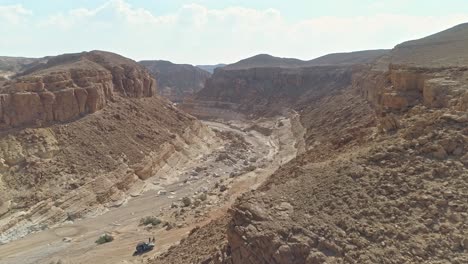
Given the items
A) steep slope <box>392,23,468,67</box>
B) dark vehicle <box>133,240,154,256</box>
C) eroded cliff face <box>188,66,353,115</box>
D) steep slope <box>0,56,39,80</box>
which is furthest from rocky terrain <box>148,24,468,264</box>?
eroded cliff face <box>188,66,353,115</box>

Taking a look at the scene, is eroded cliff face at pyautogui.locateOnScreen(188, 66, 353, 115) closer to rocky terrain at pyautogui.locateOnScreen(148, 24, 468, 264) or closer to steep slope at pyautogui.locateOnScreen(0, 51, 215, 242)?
steep slope at pyautogui.locateOnScreen(0, 51, 215, 242)

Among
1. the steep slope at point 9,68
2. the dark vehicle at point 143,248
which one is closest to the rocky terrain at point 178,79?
the steep slope at point 9,68

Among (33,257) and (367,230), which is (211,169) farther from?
(367,230)

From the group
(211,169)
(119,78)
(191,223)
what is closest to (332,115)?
(211,169)

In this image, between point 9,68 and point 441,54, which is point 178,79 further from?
point 441,54

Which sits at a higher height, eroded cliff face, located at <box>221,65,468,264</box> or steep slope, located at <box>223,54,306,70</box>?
steep slope, located at <box>223,54,306,70</box>

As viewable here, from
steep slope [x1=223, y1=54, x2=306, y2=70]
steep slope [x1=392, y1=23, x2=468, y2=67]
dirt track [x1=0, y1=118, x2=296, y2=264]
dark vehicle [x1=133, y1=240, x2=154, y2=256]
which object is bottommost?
dirt track [x1=0, y1=118, x2=296, y2=264]
